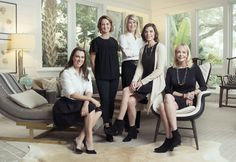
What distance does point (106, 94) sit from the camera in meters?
A: 3.30

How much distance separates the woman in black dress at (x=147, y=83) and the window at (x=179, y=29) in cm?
454

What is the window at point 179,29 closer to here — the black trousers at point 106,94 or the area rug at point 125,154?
the black trousers at point 106,94

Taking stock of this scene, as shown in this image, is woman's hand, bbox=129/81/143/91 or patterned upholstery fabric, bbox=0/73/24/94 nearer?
woman's hand, bbox=129/81/143/91

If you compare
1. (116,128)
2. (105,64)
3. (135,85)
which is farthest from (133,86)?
(116,128)

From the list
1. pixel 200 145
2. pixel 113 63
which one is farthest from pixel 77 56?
pixel 200 145

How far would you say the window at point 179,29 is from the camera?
767 cm

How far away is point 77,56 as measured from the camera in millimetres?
3033

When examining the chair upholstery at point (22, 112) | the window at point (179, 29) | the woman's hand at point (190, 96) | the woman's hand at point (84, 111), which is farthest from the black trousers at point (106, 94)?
the window at point (179, 29)

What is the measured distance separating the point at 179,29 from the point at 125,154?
5753mm

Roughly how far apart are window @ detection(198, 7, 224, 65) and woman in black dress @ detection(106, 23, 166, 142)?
403cm

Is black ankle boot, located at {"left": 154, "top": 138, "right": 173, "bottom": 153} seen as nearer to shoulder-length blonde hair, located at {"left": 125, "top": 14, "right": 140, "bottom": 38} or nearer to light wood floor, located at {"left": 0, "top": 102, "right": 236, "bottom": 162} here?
light wood floor, located at {"left": 0, "top": 102, "right": 236, "bottom": 162}

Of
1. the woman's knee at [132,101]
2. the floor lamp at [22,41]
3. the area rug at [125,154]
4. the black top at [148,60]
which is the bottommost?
the area rug at [125,154]

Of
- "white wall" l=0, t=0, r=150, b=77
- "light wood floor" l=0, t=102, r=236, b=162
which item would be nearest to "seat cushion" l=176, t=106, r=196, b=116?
"light wood floor" l=0, t=102, r=236, b=162

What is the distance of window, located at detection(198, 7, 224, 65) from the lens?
22.7ft
